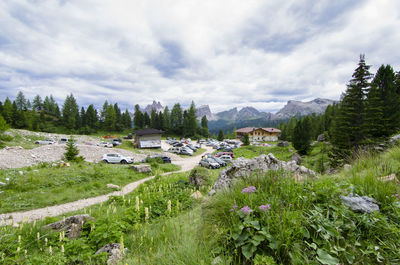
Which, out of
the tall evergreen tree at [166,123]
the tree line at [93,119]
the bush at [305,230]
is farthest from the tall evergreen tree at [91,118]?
the bush at [305,230]

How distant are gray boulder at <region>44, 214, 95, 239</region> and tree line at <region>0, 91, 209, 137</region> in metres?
84.2

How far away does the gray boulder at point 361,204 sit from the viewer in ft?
8.58

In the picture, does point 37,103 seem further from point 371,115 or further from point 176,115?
point 371,115

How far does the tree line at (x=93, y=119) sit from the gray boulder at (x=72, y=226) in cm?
8420

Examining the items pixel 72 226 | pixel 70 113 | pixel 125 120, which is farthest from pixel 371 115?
pixel 70 113

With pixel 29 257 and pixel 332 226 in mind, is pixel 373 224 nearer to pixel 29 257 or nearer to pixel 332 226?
pixel 332 226

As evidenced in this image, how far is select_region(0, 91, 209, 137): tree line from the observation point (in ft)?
264

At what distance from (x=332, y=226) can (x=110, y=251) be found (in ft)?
14.0

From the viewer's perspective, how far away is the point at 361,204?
271 cm

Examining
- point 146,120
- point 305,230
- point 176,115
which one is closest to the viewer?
point 305,230

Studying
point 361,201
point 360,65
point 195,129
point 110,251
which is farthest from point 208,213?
point 195,129

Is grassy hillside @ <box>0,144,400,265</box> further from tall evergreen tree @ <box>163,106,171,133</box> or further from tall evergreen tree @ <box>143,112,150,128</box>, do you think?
tall evergreen tree @ <box>143,112,150,128</box>

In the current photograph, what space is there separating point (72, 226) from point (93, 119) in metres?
102

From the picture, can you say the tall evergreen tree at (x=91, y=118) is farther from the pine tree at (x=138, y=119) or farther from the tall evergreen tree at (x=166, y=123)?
the tall evergreen tree at (x=166, y=123)
